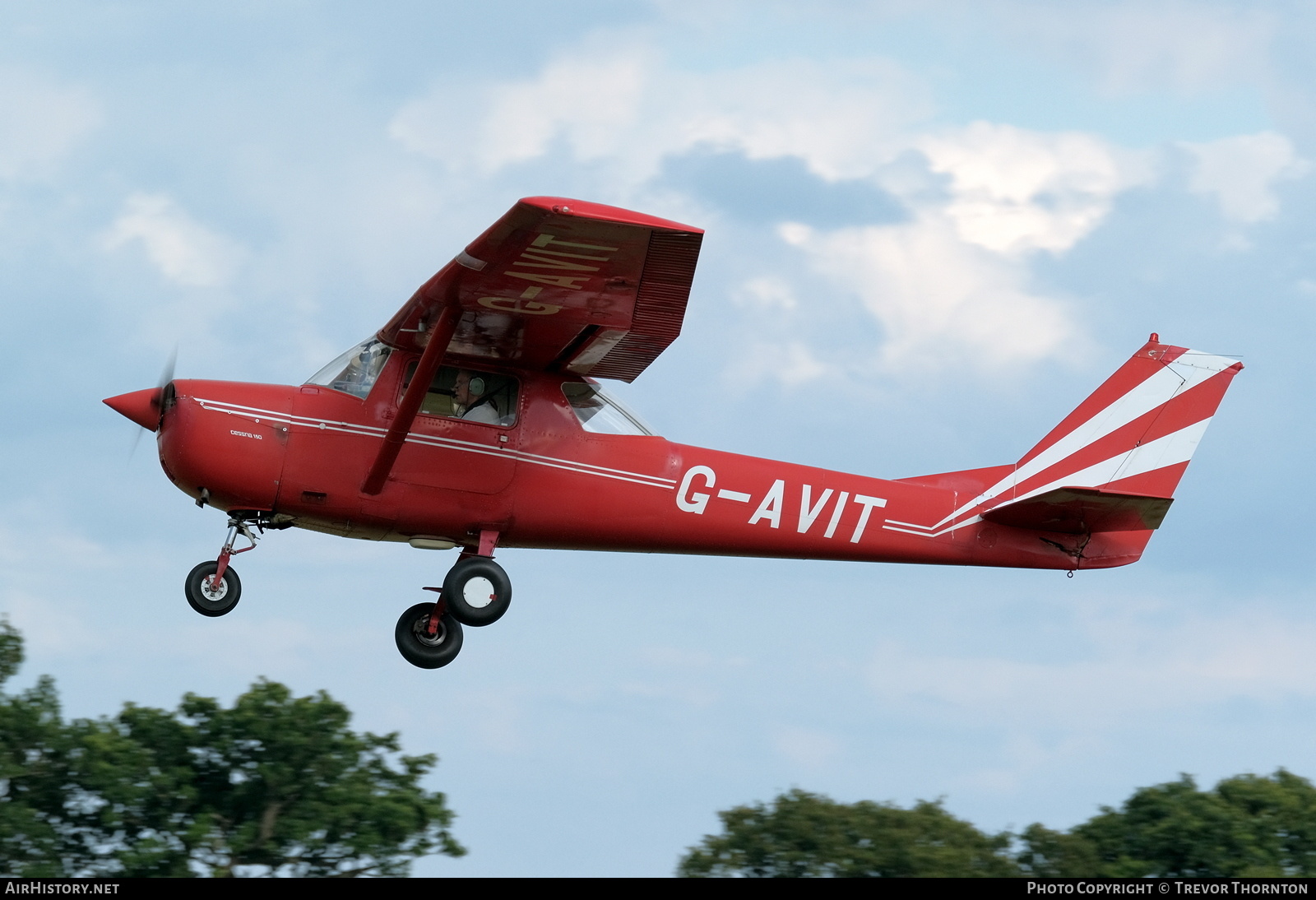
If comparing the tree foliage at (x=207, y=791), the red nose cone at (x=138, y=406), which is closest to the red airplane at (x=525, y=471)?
the red nose cone at (x=138, y=406)

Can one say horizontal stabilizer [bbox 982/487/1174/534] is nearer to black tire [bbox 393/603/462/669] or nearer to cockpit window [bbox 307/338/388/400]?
black tire [bbox 393/603/462/669]

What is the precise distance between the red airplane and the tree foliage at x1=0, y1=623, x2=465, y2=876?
11.6 meters

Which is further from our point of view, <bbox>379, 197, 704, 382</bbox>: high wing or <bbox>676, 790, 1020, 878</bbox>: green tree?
<bbox>676, 790, 1020, 878</bbox>: green tree

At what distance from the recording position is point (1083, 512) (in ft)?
47.4

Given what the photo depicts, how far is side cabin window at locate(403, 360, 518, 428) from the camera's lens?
13734 mm

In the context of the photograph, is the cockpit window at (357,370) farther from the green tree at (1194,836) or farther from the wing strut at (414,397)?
the green tree at (1194,836)

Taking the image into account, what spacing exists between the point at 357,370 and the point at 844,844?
624 inches

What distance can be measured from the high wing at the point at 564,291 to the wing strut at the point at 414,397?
6.3 inches

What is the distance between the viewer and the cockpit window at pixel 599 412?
14180 millimetres

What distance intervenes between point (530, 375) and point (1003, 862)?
49.6 ft

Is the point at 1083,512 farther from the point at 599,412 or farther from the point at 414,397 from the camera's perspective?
the point at 414,397

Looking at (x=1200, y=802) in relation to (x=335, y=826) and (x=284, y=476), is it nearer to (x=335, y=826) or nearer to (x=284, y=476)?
(x=335, y=826)

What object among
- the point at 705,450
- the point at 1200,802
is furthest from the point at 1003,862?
the point at 705,450

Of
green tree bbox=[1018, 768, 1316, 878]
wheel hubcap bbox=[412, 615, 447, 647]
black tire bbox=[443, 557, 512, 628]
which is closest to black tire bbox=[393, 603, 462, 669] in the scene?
wheel hubcap bbox=[412, 615, 447, 647]
